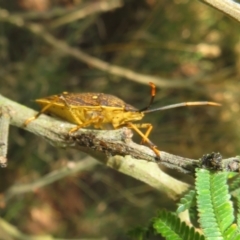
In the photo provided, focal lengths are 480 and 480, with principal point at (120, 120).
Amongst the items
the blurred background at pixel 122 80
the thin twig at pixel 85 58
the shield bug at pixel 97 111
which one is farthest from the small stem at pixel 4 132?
the blurred background at pixel 122 80

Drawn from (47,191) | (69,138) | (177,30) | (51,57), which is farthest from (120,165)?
(47,191)

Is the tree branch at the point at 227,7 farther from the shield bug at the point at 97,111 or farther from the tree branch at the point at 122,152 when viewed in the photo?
the shield bug at the point at 97,111

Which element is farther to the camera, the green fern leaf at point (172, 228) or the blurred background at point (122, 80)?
the blurred background at point (122, 80)

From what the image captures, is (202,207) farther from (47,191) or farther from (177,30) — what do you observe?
(47,191)

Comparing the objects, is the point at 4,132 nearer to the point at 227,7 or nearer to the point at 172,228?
the point at 172,228

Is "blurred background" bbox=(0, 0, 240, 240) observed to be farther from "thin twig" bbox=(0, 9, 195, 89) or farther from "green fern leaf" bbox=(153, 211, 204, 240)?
"green fern leaf" bbox=(153, 211, 204, 240)

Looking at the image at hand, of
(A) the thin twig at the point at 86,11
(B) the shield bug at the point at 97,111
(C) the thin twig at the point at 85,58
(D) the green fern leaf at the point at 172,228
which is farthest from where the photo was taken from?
(A) the thin twig at the point at 86,11

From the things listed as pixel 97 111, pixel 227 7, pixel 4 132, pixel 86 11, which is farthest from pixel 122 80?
pixel 227 7
